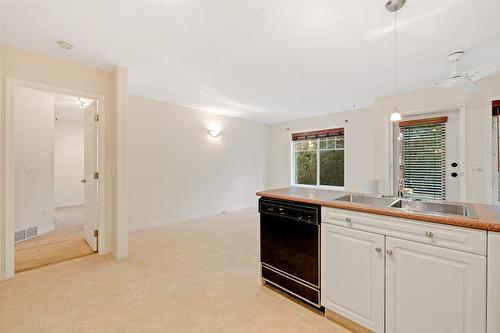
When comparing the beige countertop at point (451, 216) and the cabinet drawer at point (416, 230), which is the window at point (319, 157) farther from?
the cabinet drawer at point (416, 230)

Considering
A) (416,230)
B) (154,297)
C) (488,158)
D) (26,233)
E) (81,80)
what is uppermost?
(81,80)

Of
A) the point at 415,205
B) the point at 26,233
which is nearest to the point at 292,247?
the point at 415,205

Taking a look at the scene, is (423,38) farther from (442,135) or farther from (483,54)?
(442,135)

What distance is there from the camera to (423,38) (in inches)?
84.4

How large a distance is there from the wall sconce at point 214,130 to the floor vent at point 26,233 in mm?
3552

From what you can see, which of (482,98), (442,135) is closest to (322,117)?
(442,135)

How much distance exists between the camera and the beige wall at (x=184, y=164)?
13.1ft

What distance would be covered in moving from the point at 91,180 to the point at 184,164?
1785 mm

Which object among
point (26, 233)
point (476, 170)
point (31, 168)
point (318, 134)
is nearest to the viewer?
point (476, 170)

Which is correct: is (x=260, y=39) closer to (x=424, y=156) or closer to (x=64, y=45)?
(x=64, y=45)

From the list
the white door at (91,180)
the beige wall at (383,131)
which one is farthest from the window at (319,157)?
the white door at (91,180)

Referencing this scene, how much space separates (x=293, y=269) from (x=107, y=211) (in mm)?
2568

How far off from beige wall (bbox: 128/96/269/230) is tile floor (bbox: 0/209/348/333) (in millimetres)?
1299

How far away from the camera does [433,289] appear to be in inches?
50.4
